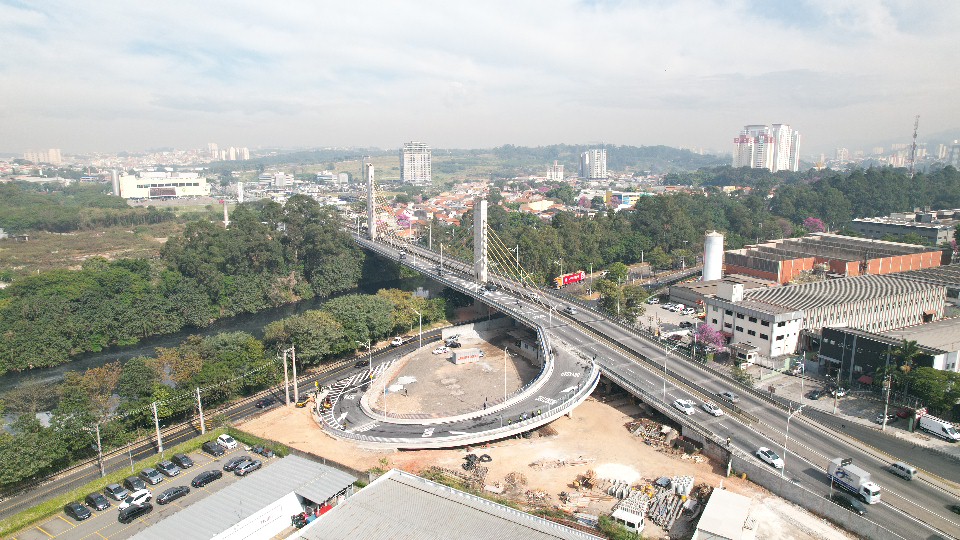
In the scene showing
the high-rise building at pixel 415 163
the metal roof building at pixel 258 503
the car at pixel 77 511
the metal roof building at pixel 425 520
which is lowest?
the car at pixel 77 511

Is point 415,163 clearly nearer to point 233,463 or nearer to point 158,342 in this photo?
point 158,342

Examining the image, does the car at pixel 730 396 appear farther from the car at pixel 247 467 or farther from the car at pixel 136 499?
the car at pixel 136 499

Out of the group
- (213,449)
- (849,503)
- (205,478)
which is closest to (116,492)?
(205,478)

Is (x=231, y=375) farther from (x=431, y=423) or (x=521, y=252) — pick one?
(x=521, y=252)

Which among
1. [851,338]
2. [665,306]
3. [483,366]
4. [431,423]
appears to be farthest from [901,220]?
[431,423]

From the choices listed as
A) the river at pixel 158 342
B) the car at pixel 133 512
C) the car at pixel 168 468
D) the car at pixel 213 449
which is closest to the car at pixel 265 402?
the car at pixel 213 449

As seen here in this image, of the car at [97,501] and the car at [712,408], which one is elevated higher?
the car at [712,408]

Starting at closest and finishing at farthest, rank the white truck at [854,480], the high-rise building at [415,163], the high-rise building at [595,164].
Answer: the white truck at [854,480] → the high-rise building at [415,163] → the high-rise building at [595,164]
